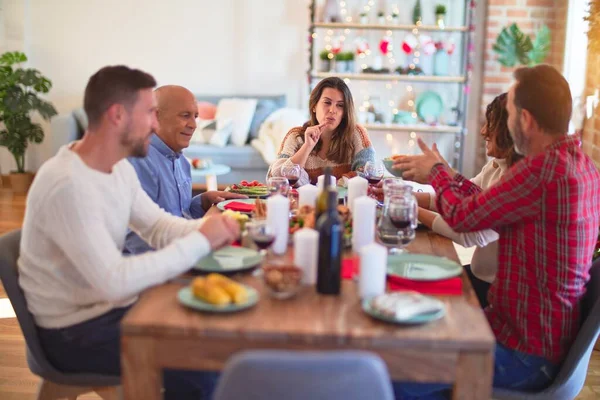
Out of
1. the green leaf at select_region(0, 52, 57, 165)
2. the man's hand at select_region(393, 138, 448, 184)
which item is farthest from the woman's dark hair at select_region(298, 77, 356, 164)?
the green leaf at select_region(0, 52, 57, 165)

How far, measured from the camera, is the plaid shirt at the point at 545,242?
6.36ft

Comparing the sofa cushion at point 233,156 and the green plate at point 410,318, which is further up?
the green plate at point 410,318

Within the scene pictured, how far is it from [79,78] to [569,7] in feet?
14.2

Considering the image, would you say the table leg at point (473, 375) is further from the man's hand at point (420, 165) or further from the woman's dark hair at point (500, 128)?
the woman's dark hair at point (500, 128)

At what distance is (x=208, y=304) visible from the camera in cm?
162

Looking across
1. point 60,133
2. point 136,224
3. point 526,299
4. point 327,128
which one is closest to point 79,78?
point 60,133

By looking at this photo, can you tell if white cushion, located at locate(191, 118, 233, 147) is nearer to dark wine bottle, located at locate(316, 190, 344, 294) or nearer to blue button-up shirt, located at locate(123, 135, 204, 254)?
blue button-up shirt, located at locate(123, 135, 204, 254)

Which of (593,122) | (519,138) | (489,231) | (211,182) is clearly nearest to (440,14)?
(593,122)

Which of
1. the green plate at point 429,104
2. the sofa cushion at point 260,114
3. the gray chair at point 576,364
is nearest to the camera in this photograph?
the gray chair at point 576,364

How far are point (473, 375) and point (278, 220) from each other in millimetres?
754

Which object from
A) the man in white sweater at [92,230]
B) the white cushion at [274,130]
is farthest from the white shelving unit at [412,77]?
the man in white sweater at [92,230]

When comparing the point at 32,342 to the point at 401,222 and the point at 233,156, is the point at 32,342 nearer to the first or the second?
the point at 401,222

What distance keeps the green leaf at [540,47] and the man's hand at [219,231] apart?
4715 mm

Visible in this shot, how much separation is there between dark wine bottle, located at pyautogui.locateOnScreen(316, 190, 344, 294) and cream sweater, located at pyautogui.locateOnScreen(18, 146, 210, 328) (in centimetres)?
33
